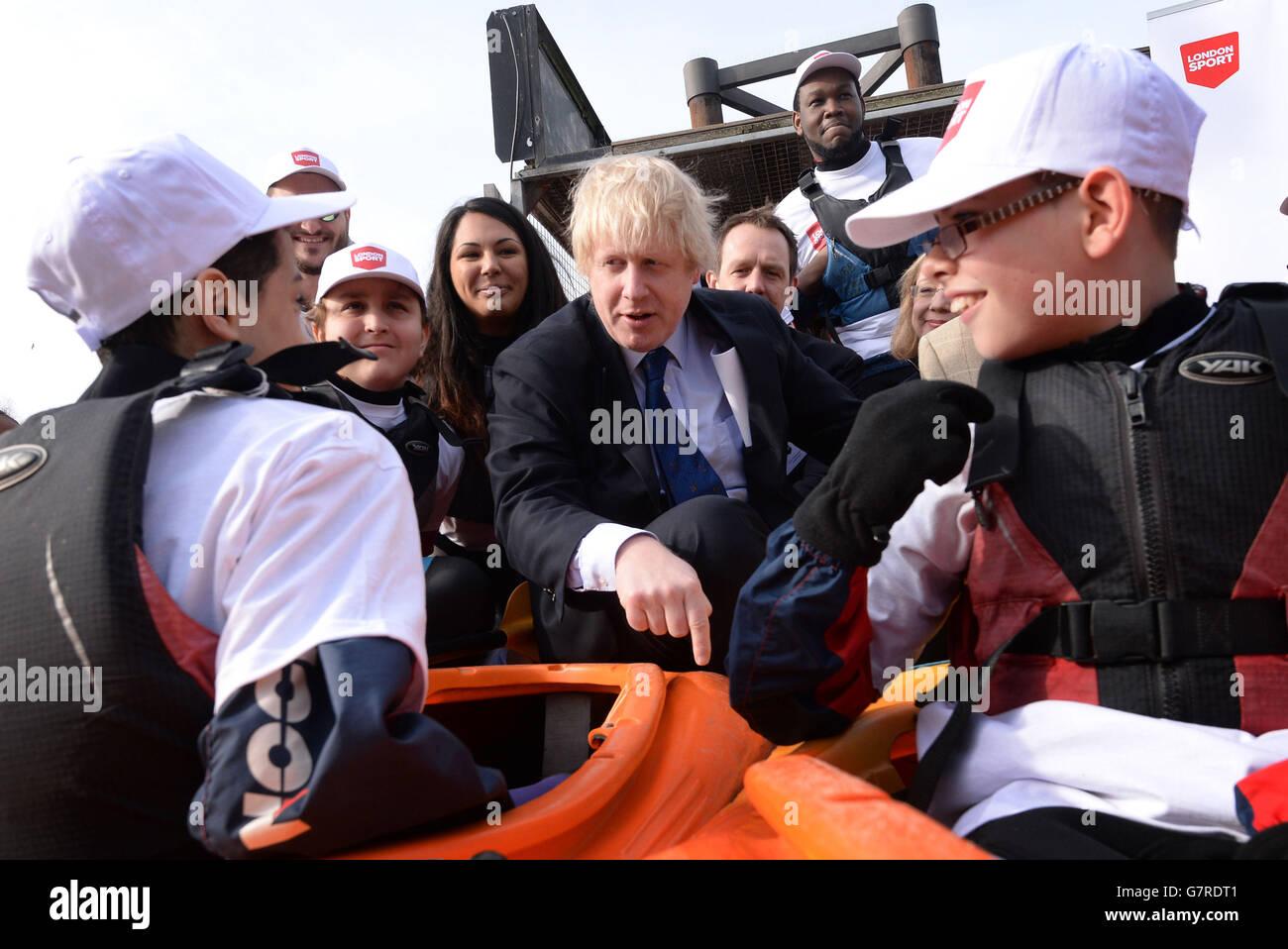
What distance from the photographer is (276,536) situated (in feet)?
3.31

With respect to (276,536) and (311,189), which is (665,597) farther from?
(311,189)

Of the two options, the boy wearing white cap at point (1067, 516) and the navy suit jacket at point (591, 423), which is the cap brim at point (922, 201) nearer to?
the boy wearing white cap at point (1067, 516)

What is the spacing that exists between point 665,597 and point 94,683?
0.75m

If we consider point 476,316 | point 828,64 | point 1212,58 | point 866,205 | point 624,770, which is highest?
point 1212,58

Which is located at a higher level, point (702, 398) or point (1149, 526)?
point (702, 398)

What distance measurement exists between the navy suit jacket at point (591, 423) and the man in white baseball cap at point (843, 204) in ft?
3.49

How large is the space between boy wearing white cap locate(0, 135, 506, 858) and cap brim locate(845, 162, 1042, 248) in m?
0.76

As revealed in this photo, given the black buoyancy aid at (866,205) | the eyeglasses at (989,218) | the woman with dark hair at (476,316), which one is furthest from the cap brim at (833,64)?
the eyeglasses at (989,218)

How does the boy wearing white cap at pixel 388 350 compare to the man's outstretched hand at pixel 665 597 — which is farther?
the boy wearing white cap at pixel 388 350

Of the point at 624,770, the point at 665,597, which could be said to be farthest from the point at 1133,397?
the point at 624,770

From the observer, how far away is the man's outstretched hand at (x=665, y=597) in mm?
1402

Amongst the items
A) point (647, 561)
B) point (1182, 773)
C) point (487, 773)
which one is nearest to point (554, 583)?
point (647, 561)

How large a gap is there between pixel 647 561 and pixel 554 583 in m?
0.32
